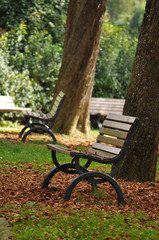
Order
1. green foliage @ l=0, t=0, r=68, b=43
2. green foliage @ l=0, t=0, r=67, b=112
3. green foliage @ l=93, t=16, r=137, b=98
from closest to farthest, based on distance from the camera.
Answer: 1. green foliage @ l=0, t=0, r=67, b=112
2. green foliage @ l=0, t=0, r=68, b=43
3. green foliage @ l=93, t=16, r=137, b=98

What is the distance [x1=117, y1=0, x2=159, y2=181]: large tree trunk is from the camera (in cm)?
588

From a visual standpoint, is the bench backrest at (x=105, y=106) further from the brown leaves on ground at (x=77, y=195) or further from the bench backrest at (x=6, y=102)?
the brown leaves on ground at (x=77, y=195)

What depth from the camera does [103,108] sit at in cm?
1366

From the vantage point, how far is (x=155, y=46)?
231 inches

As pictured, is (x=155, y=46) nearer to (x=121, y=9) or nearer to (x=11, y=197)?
(x=11, y=197)

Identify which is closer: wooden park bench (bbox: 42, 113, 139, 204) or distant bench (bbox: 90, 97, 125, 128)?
wooden park bench (bbox: 42, 113, 139, 204)

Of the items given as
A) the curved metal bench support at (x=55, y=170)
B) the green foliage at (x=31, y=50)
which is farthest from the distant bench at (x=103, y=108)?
the curved metal bench support at (x=55, y=170)

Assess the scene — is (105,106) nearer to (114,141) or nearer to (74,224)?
(114,141)

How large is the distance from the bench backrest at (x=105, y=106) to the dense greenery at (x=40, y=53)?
60.5 inches

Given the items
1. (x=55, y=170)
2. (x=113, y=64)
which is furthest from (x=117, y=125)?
(x=113, y=64)

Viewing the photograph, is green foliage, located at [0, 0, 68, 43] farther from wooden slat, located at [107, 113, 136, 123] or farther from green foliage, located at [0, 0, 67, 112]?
wooden slat, located at [107, 113, 136, 123]

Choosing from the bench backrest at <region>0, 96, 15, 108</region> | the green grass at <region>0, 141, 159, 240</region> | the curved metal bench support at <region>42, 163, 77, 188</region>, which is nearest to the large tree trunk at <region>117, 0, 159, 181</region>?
the curved metal bench support at <region>42, 163, 77, 188</region>

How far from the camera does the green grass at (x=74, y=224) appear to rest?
3.90 m

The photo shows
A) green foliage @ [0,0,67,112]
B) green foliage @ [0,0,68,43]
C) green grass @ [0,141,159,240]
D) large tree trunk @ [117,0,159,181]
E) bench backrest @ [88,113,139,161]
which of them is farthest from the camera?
green foliage @ [0,0,68,43]
